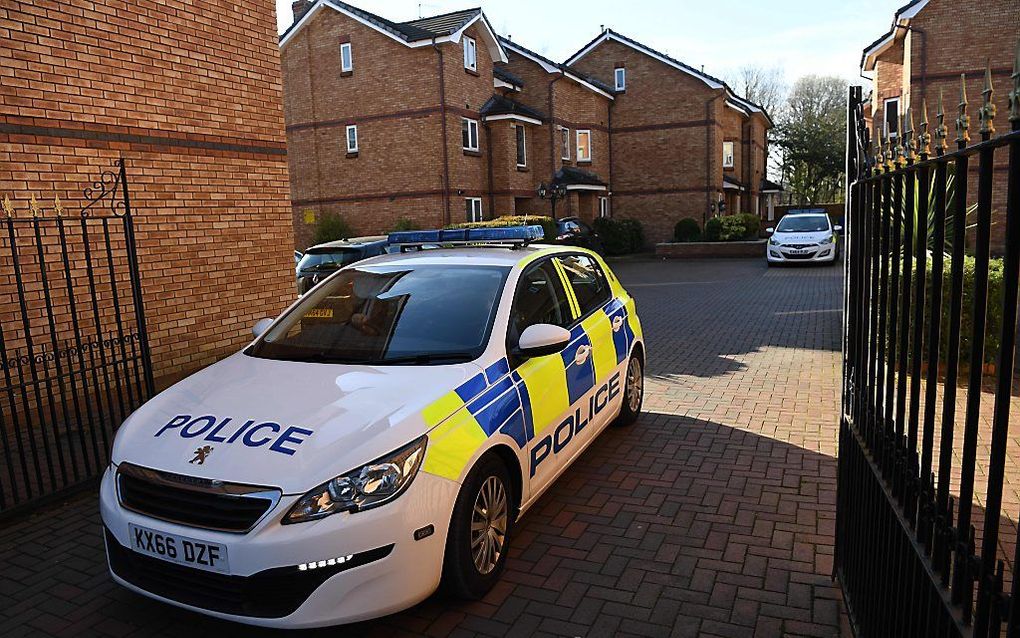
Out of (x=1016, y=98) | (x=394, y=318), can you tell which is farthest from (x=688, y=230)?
(x=1016, y=98)

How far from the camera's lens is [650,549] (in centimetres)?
402

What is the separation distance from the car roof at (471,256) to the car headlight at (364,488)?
182 centimetres

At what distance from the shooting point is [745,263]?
81.1 ft

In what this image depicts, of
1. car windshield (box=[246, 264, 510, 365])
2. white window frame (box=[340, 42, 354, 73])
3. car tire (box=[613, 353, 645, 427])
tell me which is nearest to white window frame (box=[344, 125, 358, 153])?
white window frame (box=[340, 42, 354, 73])

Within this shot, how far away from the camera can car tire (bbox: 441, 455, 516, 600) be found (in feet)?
10.9

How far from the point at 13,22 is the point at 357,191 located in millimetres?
19627

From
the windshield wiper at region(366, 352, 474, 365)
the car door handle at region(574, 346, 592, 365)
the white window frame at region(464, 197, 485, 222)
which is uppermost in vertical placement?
the white window frame at region(464, 197, 485, 222)

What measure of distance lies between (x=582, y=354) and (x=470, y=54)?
23.2 m

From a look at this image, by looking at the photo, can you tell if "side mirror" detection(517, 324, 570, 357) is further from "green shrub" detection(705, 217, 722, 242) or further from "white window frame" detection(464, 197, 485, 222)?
"green shrub" detection(705, 217, 722, 242)

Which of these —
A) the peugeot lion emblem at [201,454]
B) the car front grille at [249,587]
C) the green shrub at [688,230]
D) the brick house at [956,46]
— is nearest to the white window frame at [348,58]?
the green shrub at [688,230]

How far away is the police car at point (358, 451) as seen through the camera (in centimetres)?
291

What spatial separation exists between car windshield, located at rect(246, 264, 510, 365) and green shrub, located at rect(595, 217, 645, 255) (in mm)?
26230

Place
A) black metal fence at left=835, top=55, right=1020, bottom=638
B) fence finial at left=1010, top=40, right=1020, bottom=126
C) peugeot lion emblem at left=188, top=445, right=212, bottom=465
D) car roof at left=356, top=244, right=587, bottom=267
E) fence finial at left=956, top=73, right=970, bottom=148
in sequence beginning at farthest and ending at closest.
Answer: car roof at left=356, top=244, right=587, bottom=267, peugeot lion emblem at left=188, top=445, right=212, bottom=465, fence finial at left=956, top=73, right=970, bottom=148, black metal fence at left=835, top=55, right=1020, bottom=638, fence finial at left=1010, top=40, right=1020, bottom=126

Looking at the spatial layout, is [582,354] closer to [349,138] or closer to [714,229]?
[349,138]
